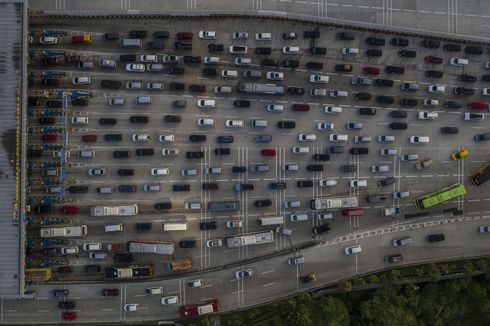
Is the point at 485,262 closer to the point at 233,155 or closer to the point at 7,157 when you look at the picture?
the point at 233,155

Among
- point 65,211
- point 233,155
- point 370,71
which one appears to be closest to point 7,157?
point 65,211

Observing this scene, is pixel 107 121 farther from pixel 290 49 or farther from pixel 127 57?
pixel 290 49

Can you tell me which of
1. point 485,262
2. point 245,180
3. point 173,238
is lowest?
point 485,262

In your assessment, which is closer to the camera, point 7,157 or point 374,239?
point 7,157

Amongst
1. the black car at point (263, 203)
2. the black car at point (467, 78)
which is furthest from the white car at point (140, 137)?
the black car at point (467, 78)

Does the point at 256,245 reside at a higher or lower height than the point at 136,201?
lower
